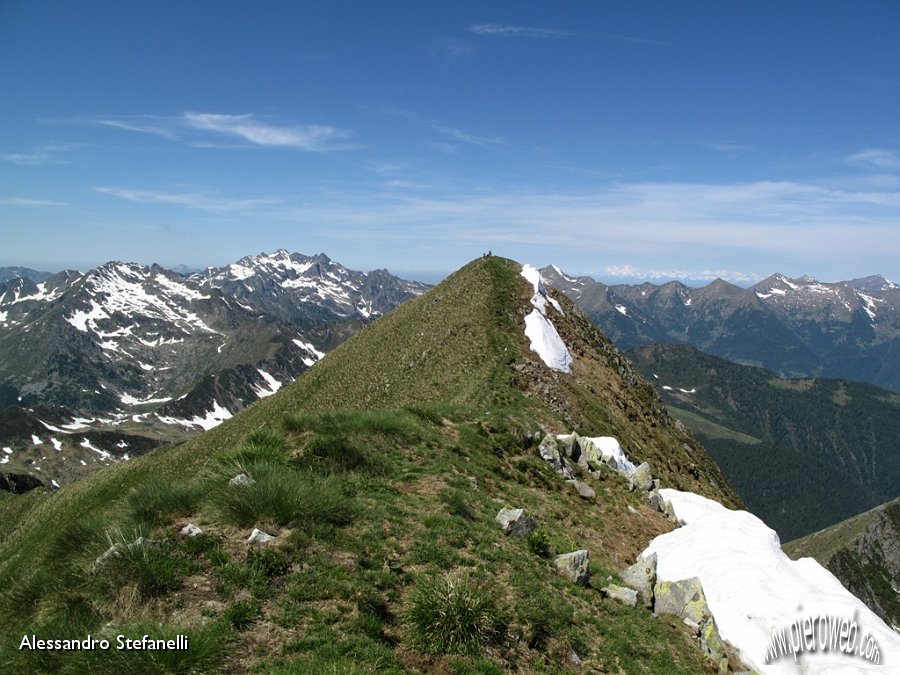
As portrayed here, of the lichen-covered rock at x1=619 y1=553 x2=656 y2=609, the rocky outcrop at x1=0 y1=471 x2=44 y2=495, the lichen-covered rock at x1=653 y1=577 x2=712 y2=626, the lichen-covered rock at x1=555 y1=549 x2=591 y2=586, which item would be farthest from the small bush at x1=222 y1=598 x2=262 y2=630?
the rocky outcrop at x1=0 y1=471 x2=44 y2=495

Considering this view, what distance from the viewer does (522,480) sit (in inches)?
894

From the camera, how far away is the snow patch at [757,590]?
1327cm

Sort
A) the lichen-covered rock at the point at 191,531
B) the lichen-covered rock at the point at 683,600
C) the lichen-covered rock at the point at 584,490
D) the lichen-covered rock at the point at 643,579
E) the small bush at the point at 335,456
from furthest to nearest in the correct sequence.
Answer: the lichen-covered rock at the point at 584,490
the small bush at the point at 335,456
the lichen-covered rock at the point at 643,579
the lichen-covered rock at the point at 683,600
the lichen-covered rock at the point at 191,531

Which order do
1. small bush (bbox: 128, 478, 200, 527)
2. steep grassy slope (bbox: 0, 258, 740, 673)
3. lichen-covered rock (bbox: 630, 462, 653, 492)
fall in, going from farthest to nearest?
lichen-covered rock (bbox: 630, 462, 653, 492) → small bush (bbox: 128, 478, 200, 527) → steep grassy slope (bbox: 0, 258, 740, 673)

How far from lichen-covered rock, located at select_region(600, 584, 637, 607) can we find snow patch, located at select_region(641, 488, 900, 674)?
2760 mm

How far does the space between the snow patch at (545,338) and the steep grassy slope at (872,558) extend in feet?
573

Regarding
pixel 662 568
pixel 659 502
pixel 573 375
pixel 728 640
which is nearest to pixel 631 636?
pixel 728 640

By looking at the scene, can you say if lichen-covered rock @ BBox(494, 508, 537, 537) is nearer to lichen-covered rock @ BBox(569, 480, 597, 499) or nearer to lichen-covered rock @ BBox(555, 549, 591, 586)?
lichen-covered rock @ BBox(555, 549, 591, 586)

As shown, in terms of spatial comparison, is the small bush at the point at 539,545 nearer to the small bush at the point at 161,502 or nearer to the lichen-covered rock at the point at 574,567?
the lichen-covered rock at the point at 574,567

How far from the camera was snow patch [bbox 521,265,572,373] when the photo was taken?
151ft

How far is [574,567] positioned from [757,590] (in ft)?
19.0

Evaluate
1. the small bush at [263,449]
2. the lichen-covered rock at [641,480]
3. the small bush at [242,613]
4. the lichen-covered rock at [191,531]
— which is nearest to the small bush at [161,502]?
the lichen-covered rock at [191,531]

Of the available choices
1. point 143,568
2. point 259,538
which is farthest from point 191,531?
point 143,568

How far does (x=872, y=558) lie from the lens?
580 ft
